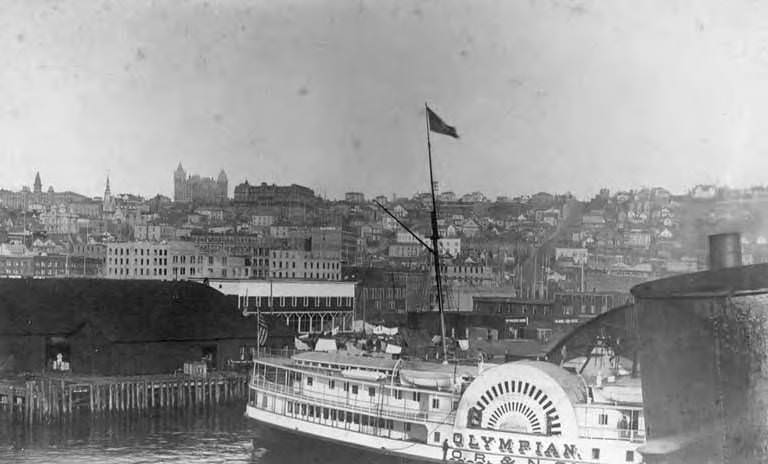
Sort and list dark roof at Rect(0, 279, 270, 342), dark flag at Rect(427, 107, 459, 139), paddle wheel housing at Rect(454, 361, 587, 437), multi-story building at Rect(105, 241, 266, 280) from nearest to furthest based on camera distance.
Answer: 1. paddle wheel housing at Rect(454, 361, 587, 437)
2. dark flag at Rect(427, 107, 459, 139)
3. dark roof at Rect(0, 279, 270, 342)
4. multi-story building at Rect(105, 241, 266, 280)

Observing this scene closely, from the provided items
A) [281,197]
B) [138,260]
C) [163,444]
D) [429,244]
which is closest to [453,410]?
[163,444]

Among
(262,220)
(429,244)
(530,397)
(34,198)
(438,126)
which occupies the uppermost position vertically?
(34,198)

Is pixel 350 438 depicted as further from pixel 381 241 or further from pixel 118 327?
pixel 381 241

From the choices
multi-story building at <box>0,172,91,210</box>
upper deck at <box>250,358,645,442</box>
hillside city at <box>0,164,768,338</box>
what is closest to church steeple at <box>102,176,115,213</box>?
hillside city at <box>0,164,768,338</box>

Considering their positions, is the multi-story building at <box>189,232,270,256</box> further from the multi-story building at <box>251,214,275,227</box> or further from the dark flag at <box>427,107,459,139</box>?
the dark flag at <box>427,107,459,139</box>

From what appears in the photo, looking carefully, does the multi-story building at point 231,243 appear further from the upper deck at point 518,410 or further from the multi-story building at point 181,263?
the upper deck at point 518,410

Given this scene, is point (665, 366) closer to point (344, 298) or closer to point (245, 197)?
point (344, 298)

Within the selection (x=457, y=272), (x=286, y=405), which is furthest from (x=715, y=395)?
(x=457, y=272)
